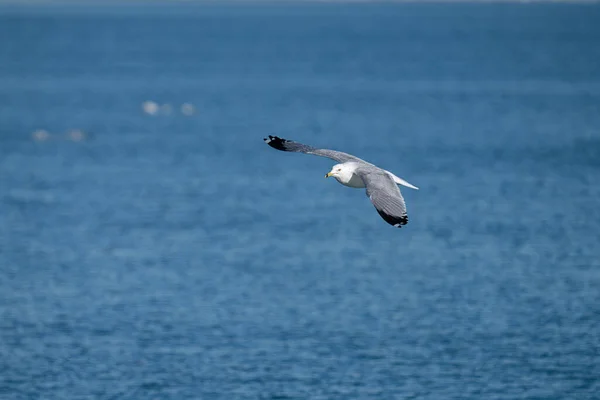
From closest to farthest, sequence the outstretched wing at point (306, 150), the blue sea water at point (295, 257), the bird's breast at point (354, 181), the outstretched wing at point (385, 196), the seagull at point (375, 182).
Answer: the outstretched wing at point (385, 196)
the seagull at point (375, 182)
the bird's breast at point (354, 181)
the outstretched wing at point (306, 150)
the blue sea water at point (295, 257)

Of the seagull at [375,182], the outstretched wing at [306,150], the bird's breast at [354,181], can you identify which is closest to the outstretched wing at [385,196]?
the seagull at [375,182]

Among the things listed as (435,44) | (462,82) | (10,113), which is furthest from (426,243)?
(435,44)

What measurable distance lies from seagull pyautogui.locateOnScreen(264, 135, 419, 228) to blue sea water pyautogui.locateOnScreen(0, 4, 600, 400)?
7.99 m

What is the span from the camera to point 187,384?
28672mm

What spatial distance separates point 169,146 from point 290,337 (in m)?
38.4

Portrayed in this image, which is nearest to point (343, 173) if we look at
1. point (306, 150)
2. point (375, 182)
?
point (375, 182)

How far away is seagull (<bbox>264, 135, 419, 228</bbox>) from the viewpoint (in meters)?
17.3

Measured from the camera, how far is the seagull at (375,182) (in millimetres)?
17267

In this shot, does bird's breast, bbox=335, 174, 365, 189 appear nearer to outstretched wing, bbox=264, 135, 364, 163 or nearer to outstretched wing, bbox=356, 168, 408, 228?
outstretched wing, bbox=356, 168, 408, 228

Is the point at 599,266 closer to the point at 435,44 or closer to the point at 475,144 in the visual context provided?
the point at 475,144

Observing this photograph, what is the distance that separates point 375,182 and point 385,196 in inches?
28.6

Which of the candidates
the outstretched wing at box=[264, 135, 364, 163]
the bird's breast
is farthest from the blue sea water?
the bird's breast

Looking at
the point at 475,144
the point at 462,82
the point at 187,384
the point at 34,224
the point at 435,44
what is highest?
the point at 435,44

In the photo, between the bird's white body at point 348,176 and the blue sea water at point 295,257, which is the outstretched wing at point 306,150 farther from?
the blue sea water at point 295,257
